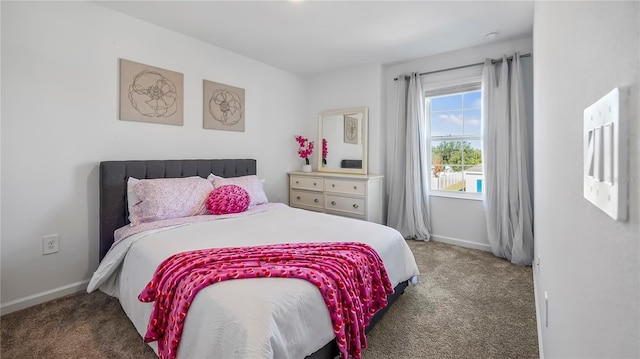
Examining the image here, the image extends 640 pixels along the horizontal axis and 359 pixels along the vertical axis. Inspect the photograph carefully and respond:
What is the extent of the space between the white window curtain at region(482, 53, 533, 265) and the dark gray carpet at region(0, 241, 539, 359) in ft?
1.73

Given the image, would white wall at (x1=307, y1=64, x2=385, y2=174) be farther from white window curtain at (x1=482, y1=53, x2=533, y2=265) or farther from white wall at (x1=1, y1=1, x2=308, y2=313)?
white wall at (x1=1, y1=1, x2=308, y2=313)

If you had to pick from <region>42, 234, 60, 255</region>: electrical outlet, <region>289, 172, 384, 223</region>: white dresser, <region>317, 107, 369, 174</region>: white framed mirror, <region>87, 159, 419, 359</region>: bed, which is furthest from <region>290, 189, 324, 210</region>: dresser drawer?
<region>42, 234, 60, 255</region>: electrical outlet

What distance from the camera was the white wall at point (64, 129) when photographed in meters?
2.19

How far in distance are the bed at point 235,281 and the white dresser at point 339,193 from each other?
0.90 metres

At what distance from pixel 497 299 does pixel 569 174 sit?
2041mm

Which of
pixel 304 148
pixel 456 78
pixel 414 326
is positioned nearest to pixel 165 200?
pixel 414 326

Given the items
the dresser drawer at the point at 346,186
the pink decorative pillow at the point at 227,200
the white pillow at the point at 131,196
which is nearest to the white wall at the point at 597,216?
the pink decorative pillow at the point at 227,200

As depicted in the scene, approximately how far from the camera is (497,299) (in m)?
2.35

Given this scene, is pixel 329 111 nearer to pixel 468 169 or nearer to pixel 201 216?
pixel 468 169

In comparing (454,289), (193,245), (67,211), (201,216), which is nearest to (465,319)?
(454,289)

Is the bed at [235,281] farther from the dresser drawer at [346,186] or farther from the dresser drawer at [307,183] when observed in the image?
the dresser drawer at [346,186]

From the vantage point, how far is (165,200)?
8.27ft

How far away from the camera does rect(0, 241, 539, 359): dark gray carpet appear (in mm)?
1751

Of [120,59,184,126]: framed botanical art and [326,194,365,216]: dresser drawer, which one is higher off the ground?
[120,59,184,126]: framed botanical art
